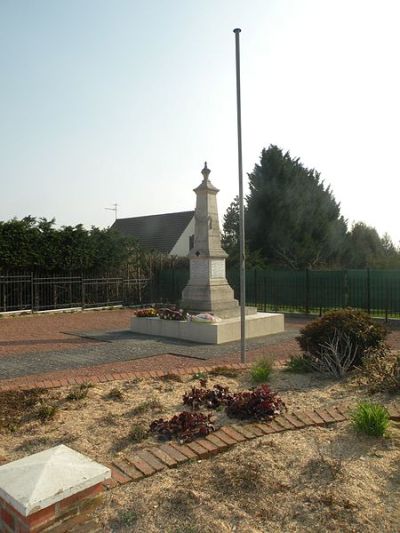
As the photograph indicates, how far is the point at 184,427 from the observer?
3.97 m

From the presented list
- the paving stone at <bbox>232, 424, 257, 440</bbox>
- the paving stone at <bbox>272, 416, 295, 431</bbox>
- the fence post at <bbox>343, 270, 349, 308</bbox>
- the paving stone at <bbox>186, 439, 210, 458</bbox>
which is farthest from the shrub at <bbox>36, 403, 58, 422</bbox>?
the fence post at <bbox>343, 270, 349, 308</bbox>

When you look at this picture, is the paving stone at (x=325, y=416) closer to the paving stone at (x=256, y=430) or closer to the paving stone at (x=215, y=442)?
the paving stone at (x=256, y=430)

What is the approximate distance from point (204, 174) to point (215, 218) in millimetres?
1247

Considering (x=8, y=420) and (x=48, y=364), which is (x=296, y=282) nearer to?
(x=48, y=364)

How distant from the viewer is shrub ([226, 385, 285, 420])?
14.1 ft

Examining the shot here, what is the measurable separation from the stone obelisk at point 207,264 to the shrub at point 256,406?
7.35 meters

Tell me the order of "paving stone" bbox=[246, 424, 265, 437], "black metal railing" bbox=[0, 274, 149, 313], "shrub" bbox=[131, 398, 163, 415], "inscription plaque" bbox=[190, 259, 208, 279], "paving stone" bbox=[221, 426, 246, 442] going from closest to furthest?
"paving stone" bbox=[221, 426, 246, 442] → "paving stone" bbox=[246, 424, 265, 437] → "shrub" bbox=[131, 398, 163, 415] → "inscription plaque" bbox=[190, 259, 208, 279] → "black metal railing" bbox=[0, 274, 149, 313]

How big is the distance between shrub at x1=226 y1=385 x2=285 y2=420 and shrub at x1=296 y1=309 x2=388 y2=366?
2.02 metres

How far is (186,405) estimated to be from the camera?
482 centimetres

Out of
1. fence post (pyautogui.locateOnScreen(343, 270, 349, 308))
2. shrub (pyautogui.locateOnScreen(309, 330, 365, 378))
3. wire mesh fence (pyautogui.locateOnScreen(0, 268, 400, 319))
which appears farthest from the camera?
fence post (pyautogui.locateOnScreen(343, 270, 349, 308))

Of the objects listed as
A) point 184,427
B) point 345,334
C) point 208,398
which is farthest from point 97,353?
point 184,427

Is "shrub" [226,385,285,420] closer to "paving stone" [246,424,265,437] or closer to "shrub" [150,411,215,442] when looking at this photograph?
"paving stone" [246,424,265,437]

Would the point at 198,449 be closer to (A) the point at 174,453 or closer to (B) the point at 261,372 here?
(A) the point at 174,453

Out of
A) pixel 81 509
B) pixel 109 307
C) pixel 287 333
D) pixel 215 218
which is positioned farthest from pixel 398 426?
pixel 109 307
